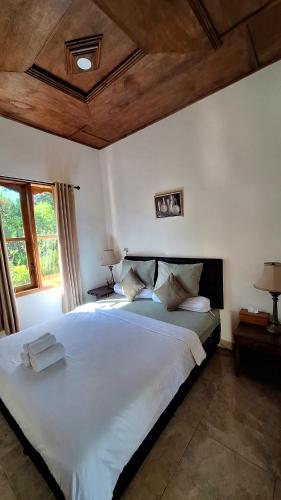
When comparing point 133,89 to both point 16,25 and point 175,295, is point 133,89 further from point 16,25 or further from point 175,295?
point 175,295

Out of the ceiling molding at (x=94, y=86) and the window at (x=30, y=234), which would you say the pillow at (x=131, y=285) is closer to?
the window at (x=30, y=234)

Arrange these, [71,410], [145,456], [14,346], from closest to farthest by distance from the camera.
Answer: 1. [71,410]
2. [145,456]
3. [14,346]

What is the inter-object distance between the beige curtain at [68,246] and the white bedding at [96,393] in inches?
40.0

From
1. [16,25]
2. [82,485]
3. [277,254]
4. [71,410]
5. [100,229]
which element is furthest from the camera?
[100,229]

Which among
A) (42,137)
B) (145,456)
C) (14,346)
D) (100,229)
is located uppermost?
(42,137)

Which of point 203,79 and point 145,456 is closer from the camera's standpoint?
point 145,456

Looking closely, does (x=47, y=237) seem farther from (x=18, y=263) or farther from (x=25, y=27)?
(x=25, y=27)

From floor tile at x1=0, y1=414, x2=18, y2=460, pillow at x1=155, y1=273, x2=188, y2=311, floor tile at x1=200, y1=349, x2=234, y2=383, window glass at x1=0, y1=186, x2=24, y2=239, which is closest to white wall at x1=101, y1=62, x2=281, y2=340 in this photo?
floor tile at x1=200, y1=349, x2=234, y2=383

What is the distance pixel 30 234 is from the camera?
111 inches

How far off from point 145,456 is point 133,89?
312cm

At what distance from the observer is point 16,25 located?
57.0 inches

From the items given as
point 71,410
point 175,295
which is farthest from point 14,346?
point 175,295

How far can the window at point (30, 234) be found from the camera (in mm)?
2639

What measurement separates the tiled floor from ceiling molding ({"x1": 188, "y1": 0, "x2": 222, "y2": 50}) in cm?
293
